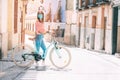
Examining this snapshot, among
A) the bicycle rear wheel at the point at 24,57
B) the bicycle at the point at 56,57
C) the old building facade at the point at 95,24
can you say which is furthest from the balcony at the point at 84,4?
the bicycle at the point at 56,57

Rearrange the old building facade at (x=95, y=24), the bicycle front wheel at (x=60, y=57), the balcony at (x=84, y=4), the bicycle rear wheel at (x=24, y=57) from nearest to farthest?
the bicycle front wheel at (x=60, y=57), the bicycle rear wheel at (x=24, y=57), the old building facade at (x=95, y=24), the balcony at (x=84, y=4)

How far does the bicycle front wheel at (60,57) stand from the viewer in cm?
1238

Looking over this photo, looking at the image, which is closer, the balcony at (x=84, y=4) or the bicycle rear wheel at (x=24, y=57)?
the bicycle rear wheel at (x=24, y=57)

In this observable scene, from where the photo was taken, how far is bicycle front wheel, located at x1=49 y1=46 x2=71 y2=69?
40.6ft

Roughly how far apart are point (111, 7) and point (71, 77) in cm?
1333

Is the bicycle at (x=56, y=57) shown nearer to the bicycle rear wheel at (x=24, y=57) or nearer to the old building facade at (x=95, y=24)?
the bicycle rear wheel at (x=24, y=57)

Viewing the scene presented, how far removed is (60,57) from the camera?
1242cm

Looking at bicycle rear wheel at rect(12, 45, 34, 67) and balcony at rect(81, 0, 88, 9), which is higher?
balcony at rect(81, 0, 88, 9)

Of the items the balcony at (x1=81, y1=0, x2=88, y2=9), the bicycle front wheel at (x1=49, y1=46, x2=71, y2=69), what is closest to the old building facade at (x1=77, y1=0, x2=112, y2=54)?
the balcony at (x1=81, y1=0, x2=88, y2=9)

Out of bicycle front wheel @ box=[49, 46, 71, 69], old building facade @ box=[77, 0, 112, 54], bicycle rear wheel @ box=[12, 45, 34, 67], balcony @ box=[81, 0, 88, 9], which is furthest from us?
balcony @ box=[81, 0, 88, 9]

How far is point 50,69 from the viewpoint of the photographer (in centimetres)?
1252

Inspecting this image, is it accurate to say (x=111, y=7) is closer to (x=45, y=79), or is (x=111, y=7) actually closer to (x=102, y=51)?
(x=102, y=51)

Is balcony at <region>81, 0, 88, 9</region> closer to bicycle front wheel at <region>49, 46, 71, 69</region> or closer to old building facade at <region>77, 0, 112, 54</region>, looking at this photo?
old building facade at <region>77, 0, 112, 54</region>

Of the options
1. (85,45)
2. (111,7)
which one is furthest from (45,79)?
(85,45)
